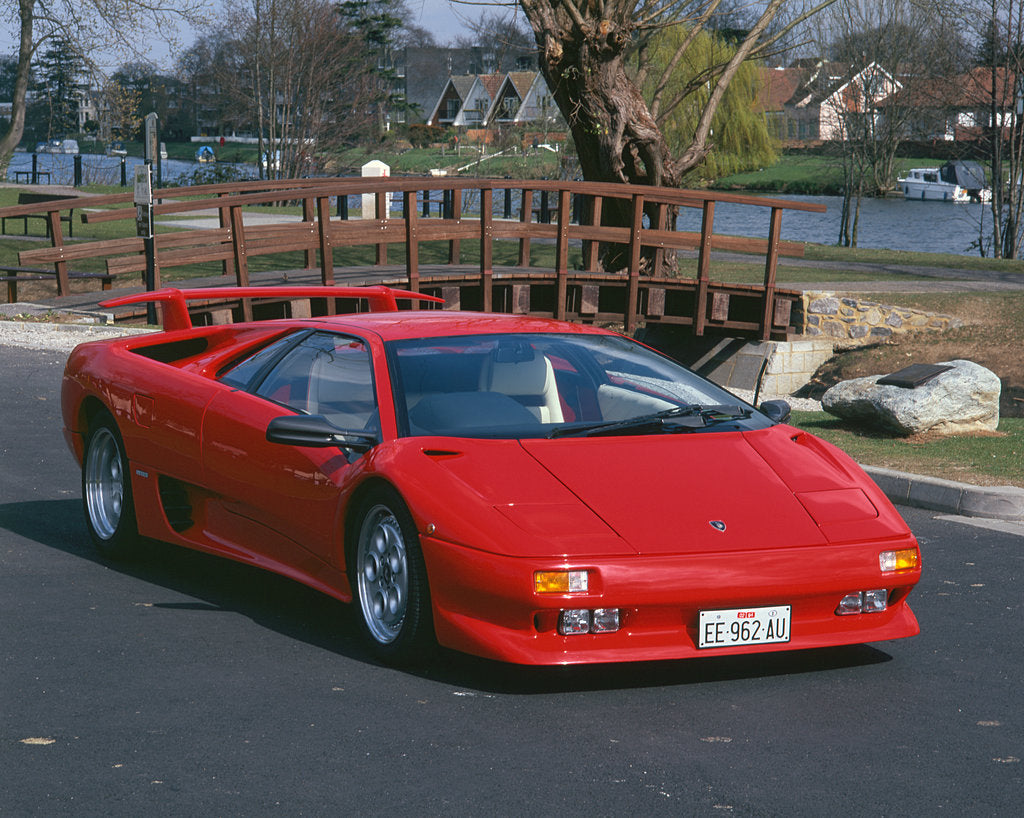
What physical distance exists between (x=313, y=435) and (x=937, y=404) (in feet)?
23.7

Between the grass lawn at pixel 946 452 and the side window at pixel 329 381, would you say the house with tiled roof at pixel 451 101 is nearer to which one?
the grass lawn at pixel 946 452

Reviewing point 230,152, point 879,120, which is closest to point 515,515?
point 879,120

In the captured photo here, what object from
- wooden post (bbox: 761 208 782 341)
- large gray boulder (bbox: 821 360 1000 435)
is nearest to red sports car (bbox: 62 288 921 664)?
large gray boulder (bbox: 821 360 1000 435)

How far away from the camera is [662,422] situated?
541 centimetres

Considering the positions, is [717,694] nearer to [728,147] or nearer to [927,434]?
[927,434]

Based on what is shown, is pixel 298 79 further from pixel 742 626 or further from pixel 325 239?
pixel 742 626

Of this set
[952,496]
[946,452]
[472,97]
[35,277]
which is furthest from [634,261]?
Result: [472,97]

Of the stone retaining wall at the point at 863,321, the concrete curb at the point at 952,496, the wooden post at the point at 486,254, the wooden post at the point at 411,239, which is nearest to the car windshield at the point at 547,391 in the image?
the concrete curb at the point at 952,496

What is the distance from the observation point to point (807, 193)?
231ft

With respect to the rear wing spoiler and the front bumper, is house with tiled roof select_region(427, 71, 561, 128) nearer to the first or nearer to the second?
the rear wing spoiler

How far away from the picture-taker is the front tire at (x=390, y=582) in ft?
15.9

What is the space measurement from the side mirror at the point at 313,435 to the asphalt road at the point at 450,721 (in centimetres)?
80

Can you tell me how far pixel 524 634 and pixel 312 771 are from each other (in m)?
0.94

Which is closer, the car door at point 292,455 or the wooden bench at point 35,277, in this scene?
the car door at point 292,455
